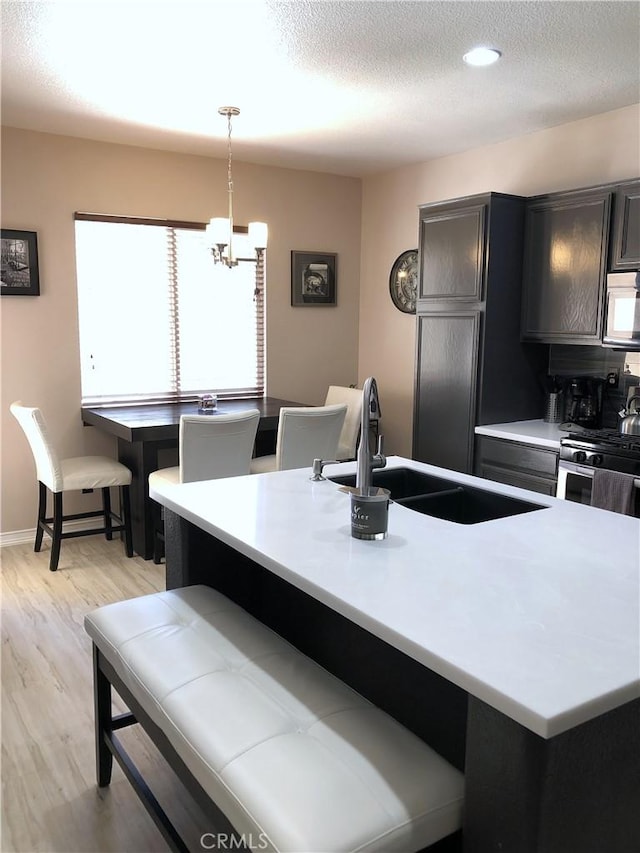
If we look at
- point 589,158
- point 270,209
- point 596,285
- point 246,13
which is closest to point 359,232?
point 270,209

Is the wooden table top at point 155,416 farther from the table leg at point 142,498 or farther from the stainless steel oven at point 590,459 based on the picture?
the stainless steel oven at point 590,459

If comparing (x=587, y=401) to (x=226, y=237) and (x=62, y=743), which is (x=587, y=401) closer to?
(x=226, y=237)

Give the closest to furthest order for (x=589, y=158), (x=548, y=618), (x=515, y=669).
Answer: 1. (x=515, y=669)
2. (x=548, y=618)
3. (x=589, y=158)

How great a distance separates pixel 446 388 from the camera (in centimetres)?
424

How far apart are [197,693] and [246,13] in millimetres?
2401

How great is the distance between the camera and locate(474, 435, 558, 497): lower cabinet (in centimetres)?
368

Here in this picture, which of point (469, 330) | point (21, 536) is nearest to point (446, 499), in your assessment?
point (469, 330)

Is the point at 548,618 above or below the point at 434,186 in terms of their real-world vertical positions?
below

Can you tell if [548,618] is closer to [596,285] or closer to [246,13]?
[246,13]

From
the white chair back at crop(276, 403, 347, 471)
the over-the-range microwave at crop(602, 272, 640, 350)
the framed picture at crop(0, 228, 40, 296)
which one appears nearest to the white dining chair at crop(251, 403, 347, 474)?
the white chair back at crop(276, 403, 347, 471)

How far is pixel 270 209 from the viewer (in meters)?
5.15

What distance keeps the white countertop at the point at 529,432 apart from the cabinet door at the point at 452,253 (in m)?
0.76

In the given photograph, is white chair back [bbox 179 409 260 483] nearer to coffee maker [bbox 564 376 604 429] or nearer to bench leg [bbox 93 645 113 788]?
bench leg [bbox 93 645 113 788]

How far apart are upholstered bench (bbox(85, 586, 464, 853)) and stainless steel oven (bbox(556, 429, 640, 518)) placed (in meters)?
2.14
